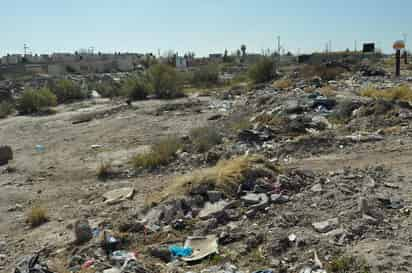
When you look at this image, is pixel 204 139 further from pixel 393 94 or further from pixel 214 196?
pixel 393 94

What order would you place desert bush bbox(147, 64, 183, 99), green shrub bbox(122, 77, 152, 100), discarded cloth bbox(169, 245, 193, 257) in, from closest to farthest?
1. discarded cloth bbox(169, 245, 193, 257)
2. green shrub bbox(122, 77, 152, 100)
3. desert bush bbox(147, 64, 183, 99)

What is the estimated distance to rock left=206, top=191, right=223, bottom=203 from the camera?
20.9 ft

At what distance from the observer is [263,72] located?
2845cm

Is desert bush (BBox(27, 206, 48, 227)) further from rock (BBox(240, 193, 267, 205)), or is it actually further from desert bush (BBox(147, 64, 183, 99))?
desert bush (BBox(147, 64, 183, 99))

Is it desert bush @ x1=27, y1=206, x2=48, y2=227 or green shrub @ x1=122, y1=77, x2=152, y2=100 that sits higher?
green shrub @ x1=122, y1=77, x2=152, y2=100

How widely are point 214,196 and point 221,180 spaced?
378mm

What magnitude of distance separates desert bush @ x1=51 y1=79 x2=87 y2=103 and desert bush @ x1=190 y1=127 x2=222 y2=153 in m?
18.7

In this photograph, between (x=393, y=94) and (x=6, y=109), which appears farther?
(x=6, y=109)

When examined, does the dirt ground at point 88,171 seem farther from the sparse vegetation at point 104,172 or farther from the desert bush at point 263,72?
the desert bush at point 263,72

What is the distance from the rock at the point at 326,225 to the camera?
5047mm

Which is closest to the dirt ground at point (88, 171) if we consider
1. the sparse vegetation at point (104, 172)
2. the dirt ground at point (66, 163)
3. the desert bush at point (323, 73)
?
the dirt ground at point (66, 163)

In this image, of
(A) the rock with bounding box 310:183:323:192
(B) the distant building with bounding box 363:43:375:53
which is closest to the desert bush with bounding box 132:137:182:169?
(A) the rock with bounding box 310:183:323:192

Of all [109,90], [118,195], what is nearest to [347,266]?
[118,195]

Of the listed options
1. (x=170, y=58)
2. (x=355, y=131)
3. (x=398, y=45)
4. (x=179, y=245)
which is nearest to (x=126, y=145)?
(x=355, y=131)
